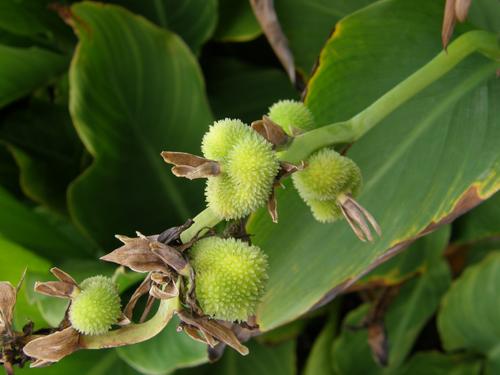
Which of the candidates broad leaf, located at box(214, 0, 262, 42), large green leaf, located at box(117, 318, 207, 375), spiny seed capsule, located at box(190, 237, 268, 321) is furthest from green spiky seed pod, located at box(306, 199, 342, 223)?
broad leaf, located at box(214, 0, 262, 42)

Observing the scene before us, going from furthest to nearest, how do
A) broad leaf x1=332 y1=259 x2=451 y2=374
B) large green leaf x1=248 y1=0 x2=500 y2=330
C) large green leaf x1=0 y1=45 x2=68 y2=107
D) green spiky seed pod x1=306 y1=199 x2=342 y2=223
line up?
broad leaf x1=332 y1=259 x2=451 y2=374, large green leaf x1=0 y1=45 x2=68 y2=107, large green leaf x1=248 y1=0 x2=500 y2=330, green spiky seed pod x1=306 y1=199 x2=342 y2=223

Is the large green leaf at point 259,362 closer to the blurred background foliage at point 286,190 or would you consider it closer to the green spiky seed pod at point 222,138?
the blurred background foliage at point 286,190

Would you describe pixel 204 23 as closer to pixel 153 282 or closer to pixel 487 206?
pixel 487 206

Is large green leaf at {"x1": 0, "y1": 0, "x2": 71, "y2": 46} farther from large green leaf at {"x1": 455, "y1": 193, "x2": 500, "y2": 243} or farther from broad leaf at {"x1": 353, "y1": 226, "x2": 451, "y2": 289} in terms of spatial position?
large green leaf at {"x1": 455, "y1": 193, "x2": 500, "y2": 243}

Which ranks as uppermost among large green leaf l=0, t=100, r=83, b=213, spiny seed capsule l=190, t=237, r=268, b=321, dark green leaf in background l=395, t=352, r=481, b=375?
spiny seed capsule l=190, t=237, r=268, b=321

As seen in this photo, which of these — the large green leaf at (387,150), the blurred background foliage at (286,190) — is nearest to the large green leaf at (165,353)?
the blurred background foliage at (286,190)

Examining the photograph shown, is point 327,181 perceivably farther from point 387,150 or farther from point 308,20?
point 308,20
